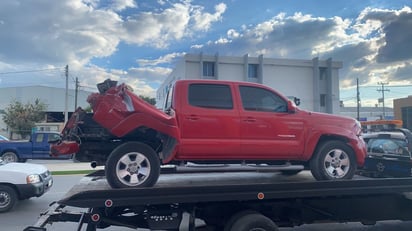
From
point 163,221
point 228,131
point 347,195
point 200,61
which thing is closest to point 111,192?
point 163,221

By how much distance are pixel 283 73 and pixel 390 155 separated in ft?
119

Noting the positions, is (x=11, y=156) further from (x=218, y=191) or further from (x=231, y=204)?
(x=218, y=191)

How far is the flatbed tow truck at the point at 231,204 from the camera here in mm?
4355

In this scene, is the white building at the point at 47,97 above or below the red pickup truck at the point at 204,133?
above

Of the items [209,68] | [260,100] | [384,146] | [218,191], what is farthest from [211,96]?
[209,68]

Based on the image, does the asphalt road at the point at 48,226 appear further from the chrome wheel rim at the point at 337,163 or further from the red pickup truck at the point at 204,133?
the red pickup truck at the point at 204,133

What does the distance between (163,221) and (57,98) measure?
70174 millimetres

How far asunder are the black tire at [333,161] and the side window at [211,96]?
1.63 metres

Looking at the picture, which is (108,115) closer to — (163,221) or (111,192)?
(111,192)

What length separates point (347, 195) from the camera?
5.05m

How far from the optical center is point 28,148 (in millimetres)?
18828

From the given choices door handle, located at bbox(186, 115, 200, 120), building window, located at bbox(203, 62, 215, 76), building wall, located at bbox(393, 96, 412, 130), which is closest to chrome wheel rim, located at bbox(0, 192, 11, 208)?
door handle, located at bbox(186, 115, 200, 120)

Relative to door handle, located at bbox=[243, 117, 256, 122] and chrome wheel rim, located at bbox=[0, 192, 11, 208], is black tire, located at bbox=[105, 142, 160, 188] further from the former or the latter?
chrome wheel rim, located at bbox=[0, 192, 11, 208]

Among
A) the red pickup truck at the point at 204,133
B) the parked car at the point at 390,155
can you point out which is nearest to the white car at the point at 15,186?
the red pickup truck at the point at 204,133
